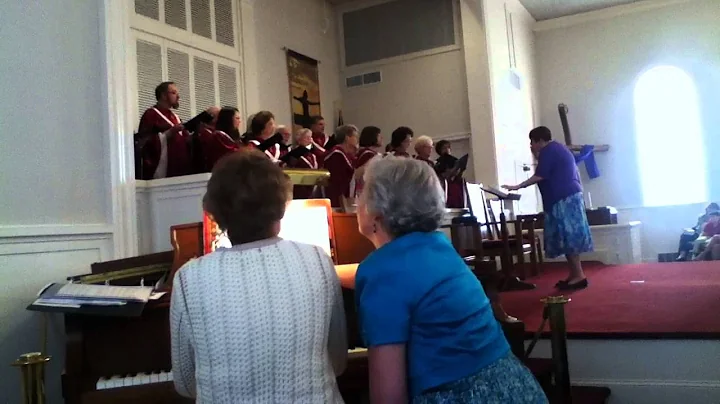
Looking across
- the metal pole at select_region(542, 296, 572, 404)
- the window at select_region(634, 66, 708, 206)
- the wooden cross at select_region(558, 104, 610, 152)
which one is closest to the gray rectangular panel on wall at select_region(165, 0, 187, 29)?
the metal pole at select_region(542, 296, 572, 404)

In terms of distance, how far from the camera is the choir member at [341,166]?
4996mm

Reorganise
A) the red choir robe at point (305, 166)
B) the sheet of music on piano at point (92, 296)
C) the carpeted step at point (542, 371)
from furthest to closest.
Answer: the red choir robe at point (305, 166) < the carpeted step at point (542, 371) < the sheet of music on piano at point (92, 296)

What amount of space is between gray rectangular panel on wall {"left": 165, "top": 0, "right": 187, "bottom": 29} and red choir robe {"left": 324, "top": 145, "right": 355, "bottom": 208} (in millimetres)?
2086

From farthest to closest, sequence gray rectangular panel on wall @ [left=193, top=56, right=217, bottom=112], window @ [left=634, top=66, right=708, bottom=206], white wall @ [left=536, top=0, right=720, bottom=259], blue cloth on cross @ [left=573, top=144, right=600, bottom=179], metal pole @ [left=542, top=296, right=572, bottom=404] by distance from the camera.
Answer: blue cloth on cross @ [left=573, top=144, right=600, bottom=179]
window @ [left=634, top=66, right=708, bottom=206]
white wall @ [left=536, top=0, right=720, bottom=259]
gray rectangular panel on wall @ [left=193, top=56, right=217, bottom=112]
metal pole @ [left=542, top=296, right=572, bottom=404]

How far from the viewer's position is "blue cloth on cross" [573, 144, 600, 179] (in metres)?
9.02

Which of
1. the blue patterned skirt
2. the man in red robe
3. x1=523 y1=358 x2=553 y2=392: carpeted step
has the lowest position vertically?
x1=523 y1=358 x2=553 y2=392: carpeted step

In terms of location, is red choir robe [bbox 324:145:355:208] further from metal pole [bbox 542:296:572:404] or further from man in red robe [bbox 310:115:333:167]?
metal pole [bbox 542:296:572:404]

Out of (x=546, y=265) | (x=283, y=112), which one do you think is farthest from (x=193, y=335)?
(x=546, y=265)

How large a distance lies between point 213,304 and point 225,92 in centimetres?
534

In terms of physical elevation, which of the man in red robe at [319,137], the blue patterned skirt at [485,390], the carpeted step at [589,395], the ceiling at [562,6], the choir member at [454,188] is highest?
the ceiling at [562,6]

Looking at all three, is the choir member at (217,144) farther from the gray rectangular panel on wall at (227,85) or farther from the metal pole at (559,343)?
the metal pole at (559,343)

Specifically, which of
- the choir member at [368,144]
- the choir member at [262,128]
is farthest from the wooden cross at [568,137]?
the choir member at [262,128]

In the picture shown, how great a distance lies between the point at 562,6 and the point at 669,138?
8.10 ft

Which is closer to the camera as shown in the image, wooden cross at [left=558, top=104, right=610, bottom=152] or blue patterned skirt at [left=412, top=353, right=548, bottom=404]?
blue patterned skirt at [left=412, top=353, right=548, bottom=404]
